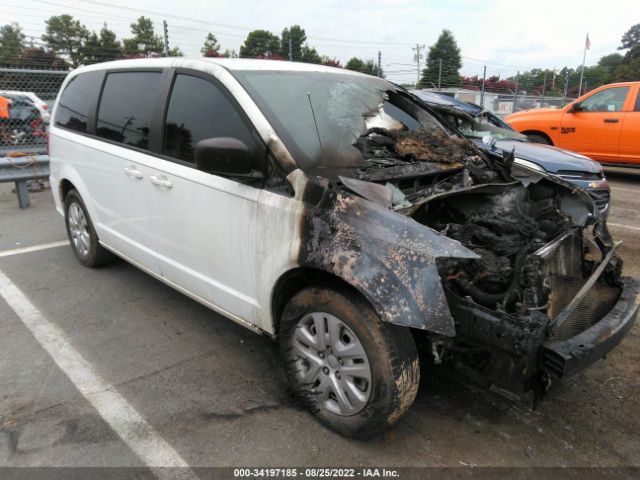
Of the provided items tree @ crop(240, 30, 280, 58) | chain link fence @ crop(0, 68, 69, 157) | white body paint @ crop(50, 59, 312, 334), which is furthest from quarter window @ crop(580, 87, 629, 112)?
tree @ crop(240, 30, 280, 58)

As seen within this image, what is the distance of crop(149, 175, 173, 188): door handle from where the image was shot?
320 centimetres

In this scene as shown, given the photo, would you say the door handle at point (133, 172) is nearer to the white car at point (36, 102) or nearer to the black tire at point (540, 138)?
the white car at point (36, 102)

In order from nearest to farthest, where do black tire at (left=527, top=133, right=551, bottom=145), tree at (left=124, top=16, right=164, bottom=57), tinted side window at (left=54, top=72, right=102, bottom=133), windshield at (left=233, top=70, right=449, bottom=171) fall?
windshield at (left=233, top=70, right=449, bottom=171)
tinted side window at (left=54, top=72, right=102, bottom=133)
black tire at (left=527, top=133, right=551, bottom=145)
tree at (left=124, top=16, right=164, bottom=57)

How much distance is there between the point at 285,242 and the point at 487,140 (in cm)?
525

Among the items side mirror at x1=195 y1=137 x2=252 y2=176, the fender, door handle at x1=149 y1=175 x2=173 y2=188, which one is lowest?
the fender

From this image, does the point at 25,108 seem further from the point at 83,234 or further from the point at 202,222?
the point at 202,222

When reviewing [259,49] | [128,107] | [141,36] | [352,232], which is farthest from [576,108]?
[141,36]

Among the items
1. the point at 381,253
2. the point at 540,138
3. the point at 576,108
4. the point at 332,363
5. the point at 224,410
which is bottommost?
the point at 224,410

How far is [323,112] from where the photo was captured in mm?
3020

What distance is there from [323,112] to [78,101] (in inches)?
103

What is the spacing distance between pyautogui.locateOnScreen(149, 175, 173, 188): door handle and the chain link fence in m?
6.11

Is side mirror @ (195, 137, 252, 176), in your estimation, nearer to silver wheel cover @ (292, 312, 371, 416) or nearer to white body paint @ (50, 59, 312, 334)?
white body paint @ (50, 59, 312, 334)

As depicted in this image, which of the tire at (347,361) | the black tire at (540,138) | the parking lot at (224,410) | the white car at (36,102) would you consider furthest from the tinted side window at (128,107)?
the black tire at (540,138)

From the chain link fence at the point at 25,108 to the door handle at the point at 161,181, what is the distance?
20.0ft
